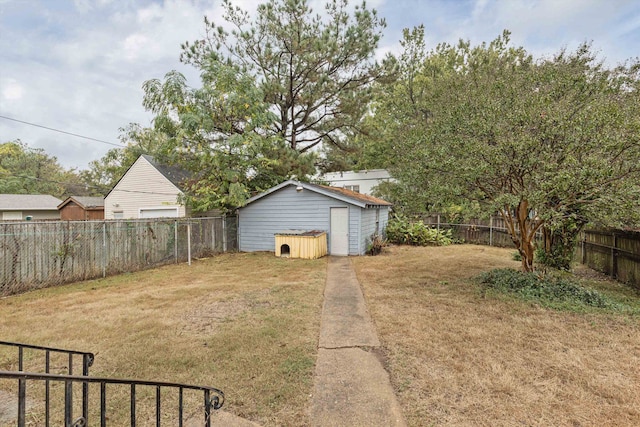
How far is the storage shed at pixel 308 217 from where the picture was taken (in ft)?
38.9

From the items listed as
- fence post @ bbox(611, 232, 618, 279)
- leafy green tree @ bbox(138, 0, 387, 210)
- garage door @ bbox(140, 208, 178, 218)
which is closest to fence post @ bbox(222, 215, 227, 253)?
leafy green tree @ bbox(138, 0, 387, 210)

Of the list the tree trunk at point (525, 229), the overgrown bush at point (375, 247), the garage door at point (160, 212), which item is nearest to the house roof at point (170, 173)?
the garage door at point (160, 212)

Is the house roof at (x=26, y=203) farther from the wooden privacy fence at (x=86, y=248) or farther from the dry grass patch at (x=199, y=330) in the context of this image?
the dry grass patch at (x=199, y=330)

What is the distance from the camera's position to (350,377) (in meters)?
3.28

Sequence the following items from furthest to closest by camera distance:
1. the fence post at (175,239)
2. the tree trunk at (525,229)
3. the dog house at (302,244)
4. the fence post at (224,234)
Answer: the fence post at (224,234), the dog house at (302,244), the fence post at (175,239), the tree trunk at (525,229)

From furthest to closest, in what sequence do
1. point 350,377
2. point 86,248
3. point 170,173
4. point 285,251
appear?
point 170,173 < point 285,251 < point 86,248 < point 350,377

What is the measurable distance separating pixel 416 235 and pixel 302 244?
6.30 metres

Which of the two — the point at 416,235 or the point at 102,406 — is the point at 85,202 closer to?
the point at 416,235

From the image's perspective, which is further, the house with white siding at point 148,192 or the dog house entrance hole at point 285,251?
the house with white siding at point 148,192

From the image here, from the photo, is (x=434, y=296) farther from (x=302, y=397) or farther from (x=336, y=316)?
(x=302, y=397)

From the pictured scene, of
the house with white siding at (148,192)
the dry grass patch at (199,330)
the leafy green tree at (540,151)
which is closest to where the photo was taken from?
the dry grass patch at (199,330)

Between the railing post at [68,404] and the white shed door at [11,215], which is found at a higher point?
the white shed door at [11,215]

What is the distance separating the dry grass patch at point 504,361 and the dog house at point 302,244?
4.86 meters

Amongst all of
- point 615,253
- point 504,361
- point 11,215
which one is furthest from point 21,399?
point 11,215
